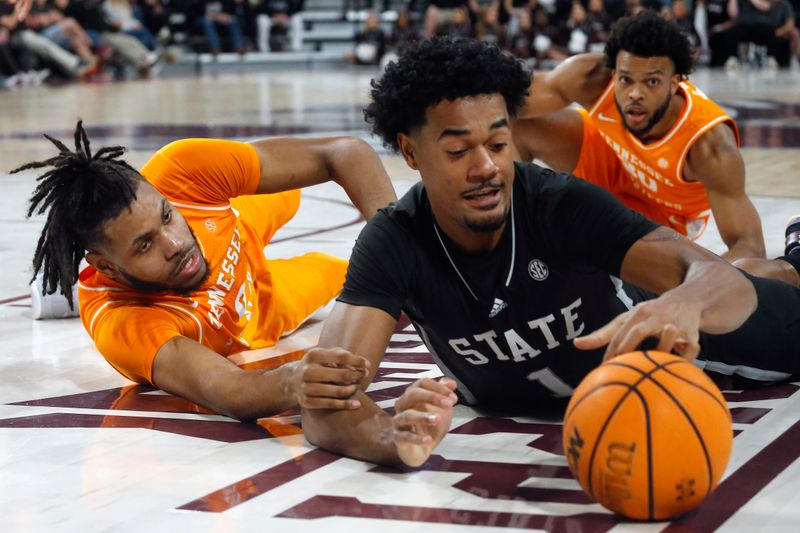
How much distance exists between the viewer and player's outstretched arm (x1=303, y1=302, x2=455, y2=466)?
3.12 metres

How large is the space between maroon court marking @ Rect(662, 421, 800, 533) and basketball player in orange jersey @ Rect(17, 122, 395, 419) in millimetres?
954

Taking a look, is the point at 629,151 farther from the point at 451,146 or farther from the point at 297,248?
the point at 451,146

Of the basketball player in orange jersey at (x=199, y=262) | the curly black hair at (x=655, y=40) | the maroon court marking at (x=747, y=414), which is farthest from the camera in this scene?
the curly black hair at (x=655, y=40)

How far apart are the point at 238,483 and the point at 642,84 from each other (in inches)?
136

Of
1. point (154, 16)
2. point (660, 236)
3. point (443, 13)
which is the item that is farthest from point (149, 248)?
point (154, 16)

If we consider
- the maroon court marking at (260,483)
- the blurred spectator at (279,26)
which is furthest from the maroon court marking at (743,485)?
the blurred spectator at (279,26)

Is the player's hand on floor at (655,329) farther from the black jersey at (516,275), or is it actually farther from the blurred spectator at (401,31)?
the blurred spectator at (401,31)

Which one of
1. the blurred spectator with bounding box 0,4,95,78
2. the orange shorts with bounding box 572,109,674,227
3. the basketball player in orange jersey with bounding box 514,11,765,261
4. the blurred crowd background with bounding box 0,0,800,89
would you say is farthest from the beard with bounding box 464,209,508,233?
the blurred spectator with bounding box 0,4,95,78

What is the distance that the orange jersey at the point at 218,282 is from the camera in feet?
14.1

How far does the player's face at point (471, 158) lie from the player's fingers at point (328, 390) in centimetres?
56

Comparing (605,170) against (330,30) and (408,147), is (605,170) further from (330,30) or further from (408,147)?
(330,30)

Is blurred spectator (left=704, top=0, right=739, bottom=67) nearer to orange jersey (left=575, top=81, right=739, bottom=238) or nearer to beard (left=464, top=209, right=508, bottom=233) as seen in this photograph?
orange jersey (left=575, top=81, right=739, bottom=238)

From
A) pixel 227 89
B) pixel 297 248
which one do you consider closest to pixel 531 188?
pixel 297 248

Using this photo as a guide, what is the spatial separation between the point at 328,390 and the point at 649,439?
0.94 metres
